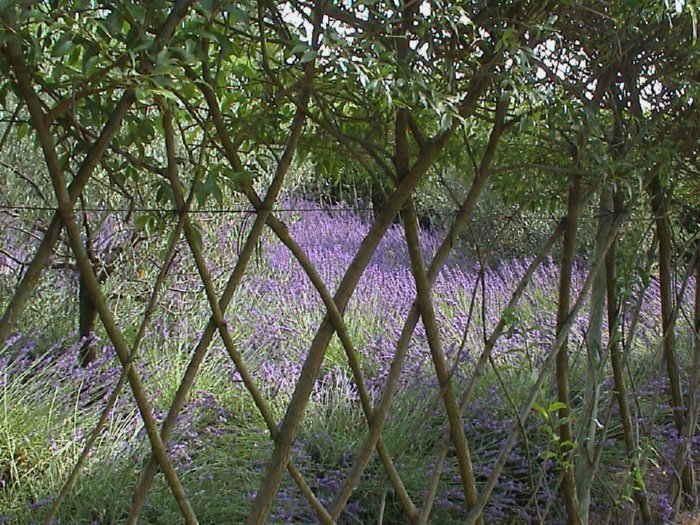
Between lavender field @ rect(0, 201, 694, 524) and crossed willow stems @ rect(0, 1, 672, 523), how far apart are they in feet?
0.55

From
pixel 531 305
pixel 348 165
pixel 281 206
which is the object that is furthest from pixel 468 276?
pixel 348 165

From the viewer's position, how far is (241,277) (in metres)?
1.50

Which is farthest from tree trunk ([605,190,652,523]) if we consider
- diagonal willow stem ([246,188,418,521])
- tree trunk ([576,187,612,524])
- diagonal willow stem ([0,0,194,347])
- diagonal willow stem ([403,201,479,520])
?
diagonal willow stem ([0,0,194,347])

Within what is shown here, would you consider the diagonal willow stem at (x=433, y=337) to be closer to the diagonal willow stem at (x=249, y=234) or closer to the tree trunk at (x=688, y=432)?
the diagonal willow stem at (x=249, y=234)

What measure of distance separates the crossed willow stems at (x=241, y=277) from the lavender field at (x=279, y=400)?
0.55 ft

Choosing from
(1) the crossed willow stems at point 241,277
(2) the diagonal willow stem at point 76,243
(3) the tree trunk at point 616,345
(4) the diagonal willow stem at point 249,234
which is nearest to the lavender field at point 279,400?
(3) the tree trunk at point 616,345

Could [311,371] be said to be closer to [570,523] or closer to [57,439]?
[570,523]

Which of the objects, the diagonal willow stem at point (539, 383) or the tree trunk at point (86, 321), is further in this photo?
the tree trunk at point (86, 321)

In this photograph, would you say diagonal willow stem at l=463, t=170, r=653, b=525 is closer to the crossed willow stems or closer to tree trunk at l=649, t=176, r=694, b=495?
the crossed willow stems

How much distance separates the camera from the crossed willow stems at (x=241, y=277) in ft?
3.99

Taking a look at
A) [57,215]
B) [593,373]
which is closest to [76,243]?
[57,215]

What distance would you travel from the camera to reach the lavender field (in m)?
2.58

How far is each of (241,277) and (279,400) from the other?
189 cm

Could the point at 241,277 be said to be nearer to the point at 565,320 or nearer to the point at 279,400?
the point at 565,320
